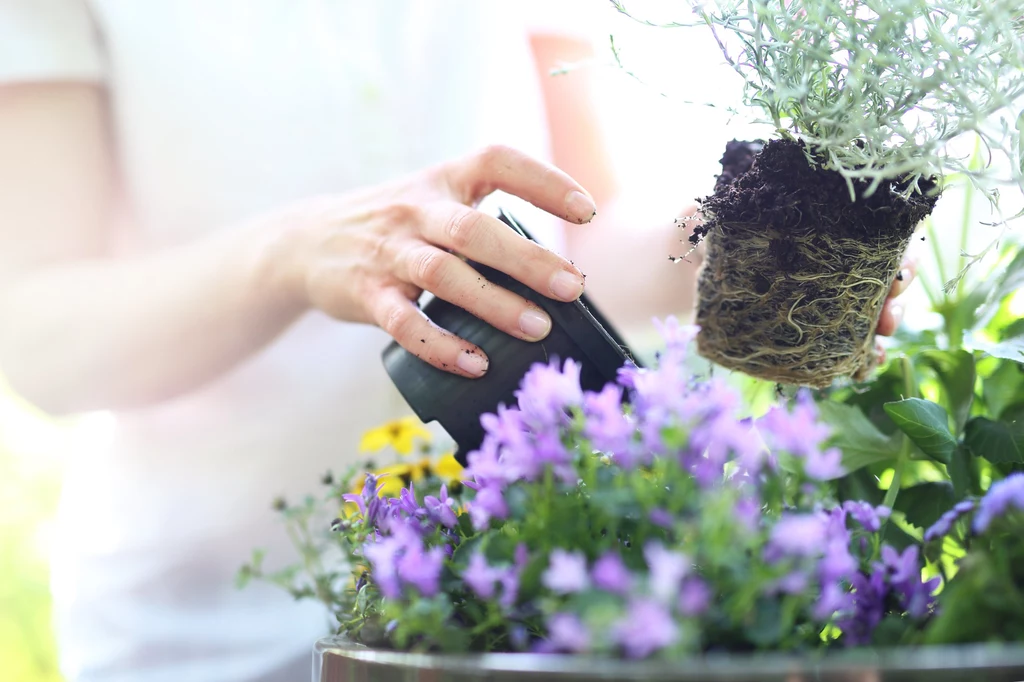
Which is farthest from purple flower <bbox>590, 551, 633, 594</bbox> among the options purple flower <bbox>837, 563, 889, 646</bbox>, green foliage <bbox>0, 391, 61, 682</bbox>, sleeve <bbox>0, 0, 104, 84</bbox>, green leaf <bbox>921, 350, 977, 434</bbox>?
green foliage <bbox>0, 391, 61, 682</bbox>

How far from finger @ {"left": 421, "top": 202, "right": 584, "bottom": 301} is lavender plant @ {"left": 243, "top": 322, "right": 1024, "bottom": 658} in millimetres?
119

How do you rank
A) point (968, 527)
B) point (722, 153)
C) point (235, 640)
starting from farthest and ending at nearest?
point (235, 640)
point (722, 153)
point (968, 527)

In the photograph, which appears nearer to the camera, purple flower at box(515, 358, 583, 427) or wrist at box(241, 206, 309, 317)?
purple flower at box(515, 358, 583, 427)

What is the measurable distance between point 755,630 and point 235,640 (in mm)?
735

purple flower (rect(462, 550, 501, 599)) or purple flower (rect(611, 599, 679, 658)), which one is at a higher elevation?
purple flower (rect(462, 550, 501, 599))

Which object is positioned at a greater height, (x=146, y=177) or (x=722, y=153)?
(x=146, y=177)

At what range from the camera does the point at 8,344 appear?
0.82 m

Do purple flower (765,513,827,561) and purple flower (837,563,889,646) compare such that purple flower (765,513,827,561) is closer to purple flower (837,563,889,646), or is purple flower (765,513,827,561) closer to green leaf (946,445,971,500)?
purple flower (837,563,889,646)

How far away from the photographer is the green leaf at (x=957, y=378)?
478 millimetres

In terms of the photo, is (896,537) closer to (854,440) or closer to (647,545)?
(854,440)

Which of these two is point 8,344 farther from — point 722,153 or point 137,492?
point 722,153

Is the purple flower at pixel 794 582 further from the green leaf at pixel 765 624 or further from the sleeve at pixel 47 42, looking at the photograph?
the sleeve at pixel 47 42

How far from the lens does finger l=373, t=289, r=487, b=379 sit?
430mm

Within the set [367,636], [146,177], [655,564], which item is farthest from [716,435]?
[146,177]
